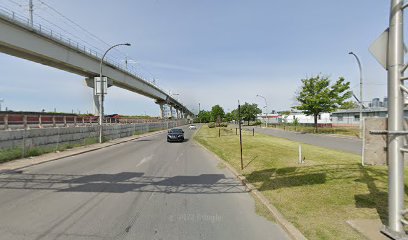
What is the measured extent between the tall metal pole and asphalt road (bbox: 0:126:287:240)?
1.85 metres

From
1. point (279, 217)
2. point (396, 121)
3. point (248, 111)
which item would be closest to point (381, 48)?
point (396, 121)

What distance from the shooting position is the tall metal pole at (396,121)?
4637 millimetres

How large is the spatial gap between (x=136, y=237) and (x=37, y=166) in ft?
33.7

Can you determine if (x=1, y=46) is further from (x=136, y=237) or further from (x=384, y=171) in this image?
(x=384, y=171)

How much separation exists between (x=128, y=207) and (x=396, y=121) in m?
5.62

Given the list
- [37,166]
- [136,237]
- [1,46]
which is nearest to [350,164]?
[136,237]

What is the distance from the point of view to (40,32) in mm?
26906

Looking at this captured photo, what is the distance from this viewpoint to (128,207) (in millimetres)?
6457

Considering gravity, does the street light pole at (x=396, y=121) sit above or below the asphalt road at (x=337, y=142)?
above

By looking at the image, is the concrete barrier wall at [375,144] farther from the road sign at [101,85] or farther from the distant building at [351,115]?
the distant building at [351,115]

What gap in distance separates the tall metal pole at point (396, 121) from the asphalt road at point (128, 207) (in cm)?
185

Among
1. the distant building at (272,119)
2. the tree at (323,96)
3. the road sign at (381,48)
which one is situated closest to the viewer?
the road sign at (381,48)

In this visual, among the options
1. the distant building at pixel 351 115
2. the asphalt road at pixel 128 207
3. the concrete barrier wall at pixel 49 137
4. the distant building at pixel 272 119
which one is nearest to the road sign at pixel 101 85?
the concrete barrier wall at pixel 49 137

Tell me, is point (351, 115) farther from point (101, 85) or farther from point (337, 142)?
point (101, 85)
